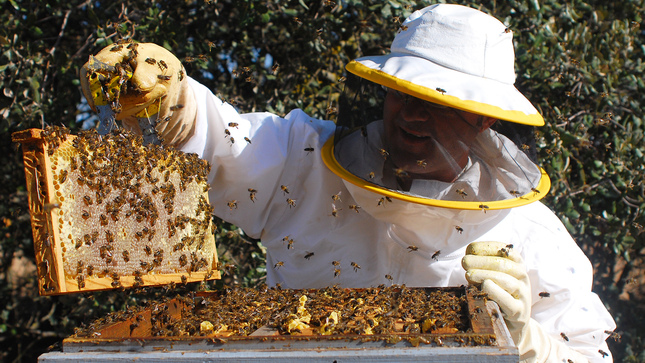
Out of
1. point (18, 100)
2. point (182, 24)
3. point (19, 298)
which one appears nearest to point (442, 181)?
point (182, 24)

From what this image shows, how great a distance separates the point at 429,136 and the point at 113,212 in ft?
4.20

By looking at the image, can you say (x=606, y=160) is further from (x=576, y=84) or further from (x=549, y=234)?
(x=549, y=234)

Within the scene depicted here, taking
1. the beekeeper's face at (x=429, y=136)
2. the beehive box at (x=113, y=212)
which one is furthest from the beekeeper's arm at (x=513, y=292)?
the beehive box at (x=113, y=212)

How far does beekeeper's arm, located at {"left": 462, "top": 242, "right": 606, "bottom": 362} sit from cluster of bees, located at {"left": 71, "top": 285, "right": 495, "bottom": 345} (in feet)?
0.55

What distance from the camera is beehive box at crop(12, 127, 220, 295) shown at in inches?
64.6

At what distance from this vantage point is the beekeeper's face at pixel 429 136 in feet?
7.82

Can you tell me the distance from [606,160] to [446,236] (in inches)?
95.5

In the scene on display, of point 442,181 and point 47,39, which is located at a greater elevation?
point 47,39

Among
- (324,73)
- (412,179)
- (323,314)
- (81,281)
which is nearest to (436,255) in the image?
(412,179)

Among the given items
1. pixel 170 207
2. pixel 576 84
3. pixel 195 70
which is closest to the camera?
pixel 170 207

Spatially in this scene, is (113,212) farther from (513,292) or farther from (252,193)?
(513,292)

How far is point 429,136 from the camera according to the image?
2.40 metres

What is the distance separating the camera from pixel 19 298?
4.70m

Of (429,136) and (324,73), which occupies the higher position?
(324,73)
